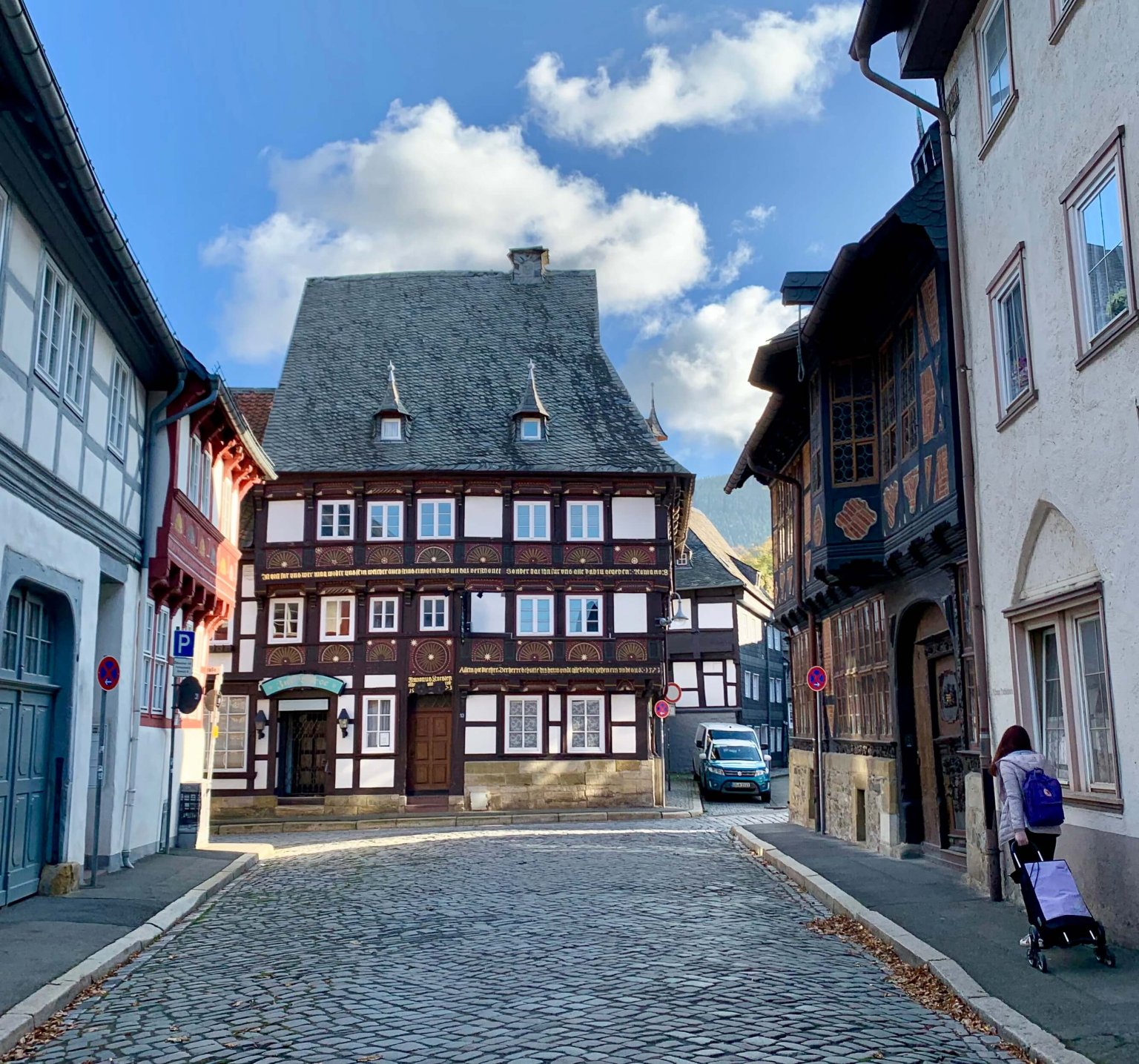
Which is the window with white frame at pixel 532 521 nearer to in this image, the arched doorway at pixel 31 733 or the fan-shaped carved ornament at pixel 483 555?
the fan-shaped carved ornament at pixel 483 555

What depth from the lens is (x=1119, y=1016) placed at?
697 centimetres

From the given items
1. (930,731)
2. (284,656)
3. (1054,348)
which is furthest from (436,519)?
(1054,348)

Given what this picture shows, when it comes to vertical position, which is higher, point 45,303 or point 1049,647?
point 45,303

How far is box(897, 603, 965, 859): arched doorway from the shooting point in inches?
597

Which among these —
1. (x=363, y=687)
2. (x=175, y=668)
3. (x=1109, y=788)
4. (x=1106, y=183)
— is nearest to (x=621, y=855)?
(x=175, y=668)

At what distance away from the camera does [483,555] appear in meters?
32.7

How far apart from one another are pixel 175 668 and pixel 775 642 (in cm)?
4157

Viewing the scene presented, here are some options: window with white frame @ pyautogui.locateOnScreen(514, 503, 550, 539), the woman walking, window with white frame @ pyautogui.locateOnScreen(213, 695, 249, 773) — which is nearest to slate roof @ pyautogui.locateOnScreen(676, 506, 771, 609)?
window with white frame @ pyautogui.locateOnScreen(514, 503, 550, 539)

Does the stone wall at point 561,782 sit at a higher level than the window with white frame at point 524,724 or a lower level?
lower

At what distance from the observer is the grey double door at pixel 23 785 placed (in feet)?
39.7

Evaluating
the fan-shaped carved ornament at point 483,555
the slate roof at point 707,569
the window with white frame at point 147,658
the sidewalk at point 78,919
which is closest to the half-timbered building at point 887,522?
the sidewalk at point 78,919

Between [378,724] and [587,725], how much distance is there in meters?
5.44

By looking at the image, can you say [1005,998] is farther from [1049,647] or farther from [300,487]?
[300,487]

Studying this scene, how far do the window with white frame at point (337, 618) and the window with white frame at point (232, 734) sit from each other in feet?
9.09
